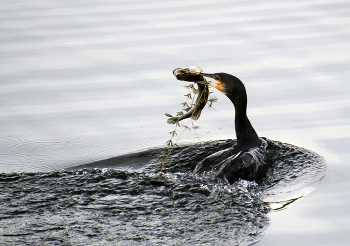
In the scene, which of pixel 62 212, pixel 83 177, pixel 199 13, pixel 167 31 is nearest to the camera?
pixel 62 212

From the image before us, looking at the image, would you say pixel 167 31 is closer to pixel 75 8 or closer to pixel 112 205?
pixel 75 8

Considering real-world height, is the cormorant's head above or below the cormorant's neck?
above

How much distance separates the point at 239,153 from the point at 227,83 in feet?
2.72

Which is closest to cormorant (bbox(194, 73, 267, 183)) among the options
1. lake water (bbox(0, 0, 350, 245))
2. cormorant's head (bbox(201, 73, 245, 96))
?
cormorant's head (bbox(201, 73, 245, 96))

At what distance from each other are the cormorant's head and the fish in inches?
3.8

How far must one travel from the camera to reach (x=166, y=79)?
9.50m

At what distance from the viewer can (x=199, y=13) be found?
12500 mm

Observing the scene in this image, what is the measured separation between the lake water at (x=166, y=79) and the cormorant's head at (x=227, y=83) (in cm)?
104

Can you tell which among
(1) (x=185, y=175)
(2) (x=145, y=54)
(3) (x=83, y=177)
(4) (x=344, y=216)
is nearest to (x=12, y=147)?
(3) (x=83, y=177)

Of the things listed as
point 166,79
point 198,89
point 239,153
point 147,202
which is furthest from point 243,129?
point 166,79

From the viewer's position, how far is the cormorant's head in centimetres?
697

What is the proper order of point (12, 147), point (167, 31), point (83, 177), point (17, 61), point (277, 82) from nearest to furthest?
point (83, 177), point (12, 147), point (277, 82), point (17, 61), point (167, 31)

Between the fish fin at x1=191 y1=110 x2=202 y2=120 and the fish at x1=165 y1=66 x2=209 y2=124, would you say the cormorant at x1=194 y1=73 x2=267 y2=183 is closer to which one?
the fish at x1=165 y1=66 x2=209 y2=124

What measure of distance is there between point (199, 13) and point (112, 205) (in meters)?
7.62
